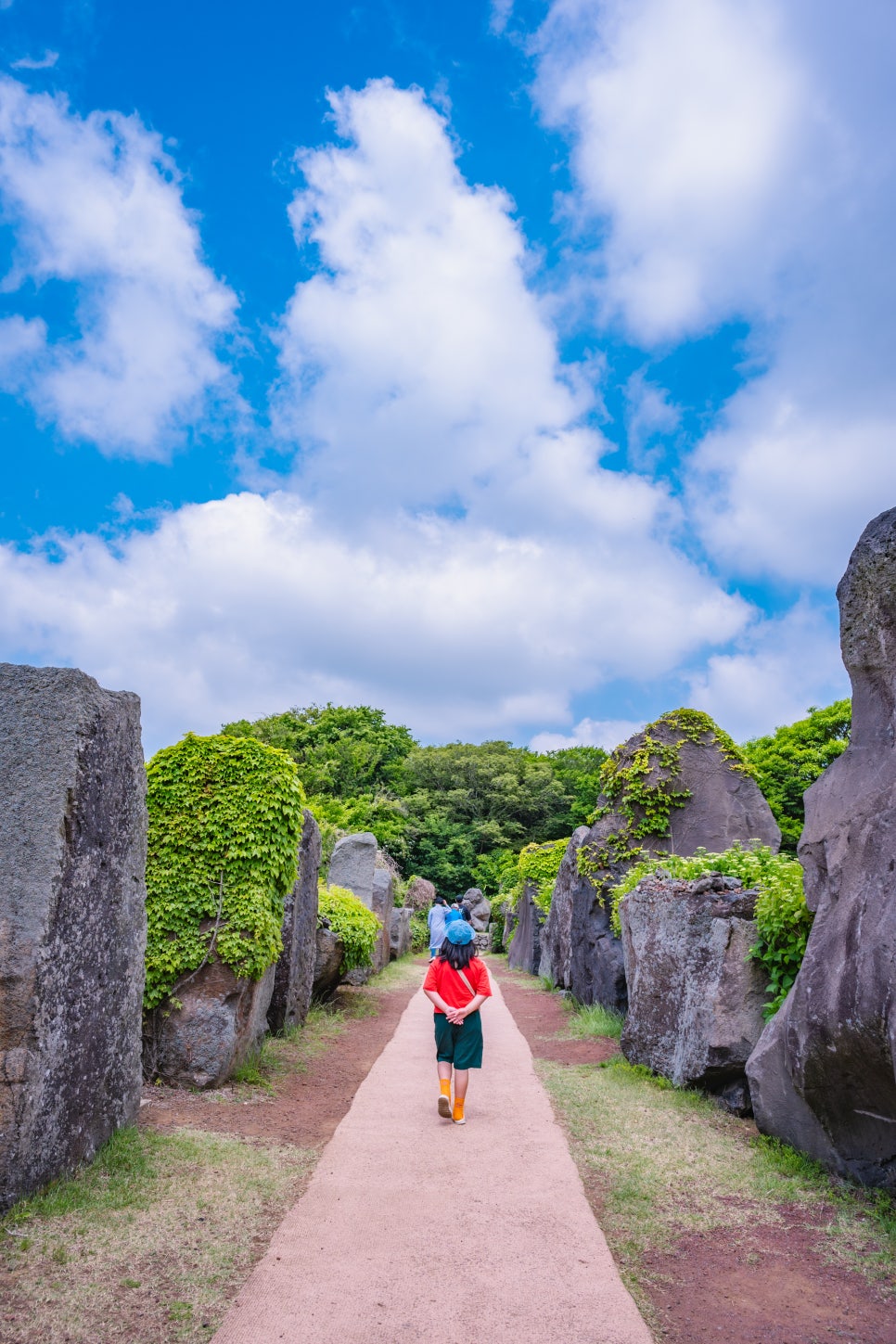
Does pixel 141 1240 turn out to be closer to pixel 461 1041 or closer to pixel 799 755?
pixel 461 1041

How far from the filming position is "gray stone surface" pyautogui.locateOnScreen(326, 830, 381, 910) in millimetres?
17359

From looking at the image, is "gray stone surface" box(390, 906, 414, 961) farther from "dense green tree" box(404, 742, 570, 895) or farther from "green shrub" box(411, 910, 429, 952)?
"dense green tree" box(404, 742, 570, 895)

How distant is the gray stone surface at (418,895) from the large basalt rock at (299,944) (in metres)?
18.6

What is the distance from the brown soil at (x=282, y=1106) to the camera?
5.80m

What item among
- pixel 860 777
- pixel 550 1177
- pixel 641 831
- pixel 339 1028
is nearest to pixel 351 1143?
pixel 550 1177

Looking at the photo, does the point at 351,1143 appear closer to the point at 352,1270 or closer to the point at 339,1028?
the point at 352,1270

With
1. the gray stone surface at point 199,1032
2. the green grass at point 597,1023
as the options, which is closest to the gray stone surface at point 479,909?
the green grass at point 597,1023

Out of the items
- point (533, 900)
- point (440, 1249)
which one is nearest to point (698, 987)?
point (440, 1249)

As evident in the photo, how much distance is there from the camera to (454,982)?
6.44m

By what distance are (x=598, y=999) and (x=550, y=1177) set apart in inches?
253

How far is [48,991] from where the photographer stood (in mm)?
4188

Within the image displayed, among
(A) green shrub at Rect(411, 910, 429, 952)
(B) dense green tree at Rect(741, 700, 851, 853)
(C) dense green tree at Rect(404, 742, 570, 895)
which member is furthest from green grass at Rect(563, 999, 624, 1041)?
(C) dense green tree at Rect(404, 742, 570, 895)

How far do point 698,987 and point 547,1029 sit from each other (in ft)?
15.8

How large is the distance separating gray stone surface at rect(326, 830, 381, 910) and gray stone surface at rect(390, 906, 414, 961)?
251 cm
